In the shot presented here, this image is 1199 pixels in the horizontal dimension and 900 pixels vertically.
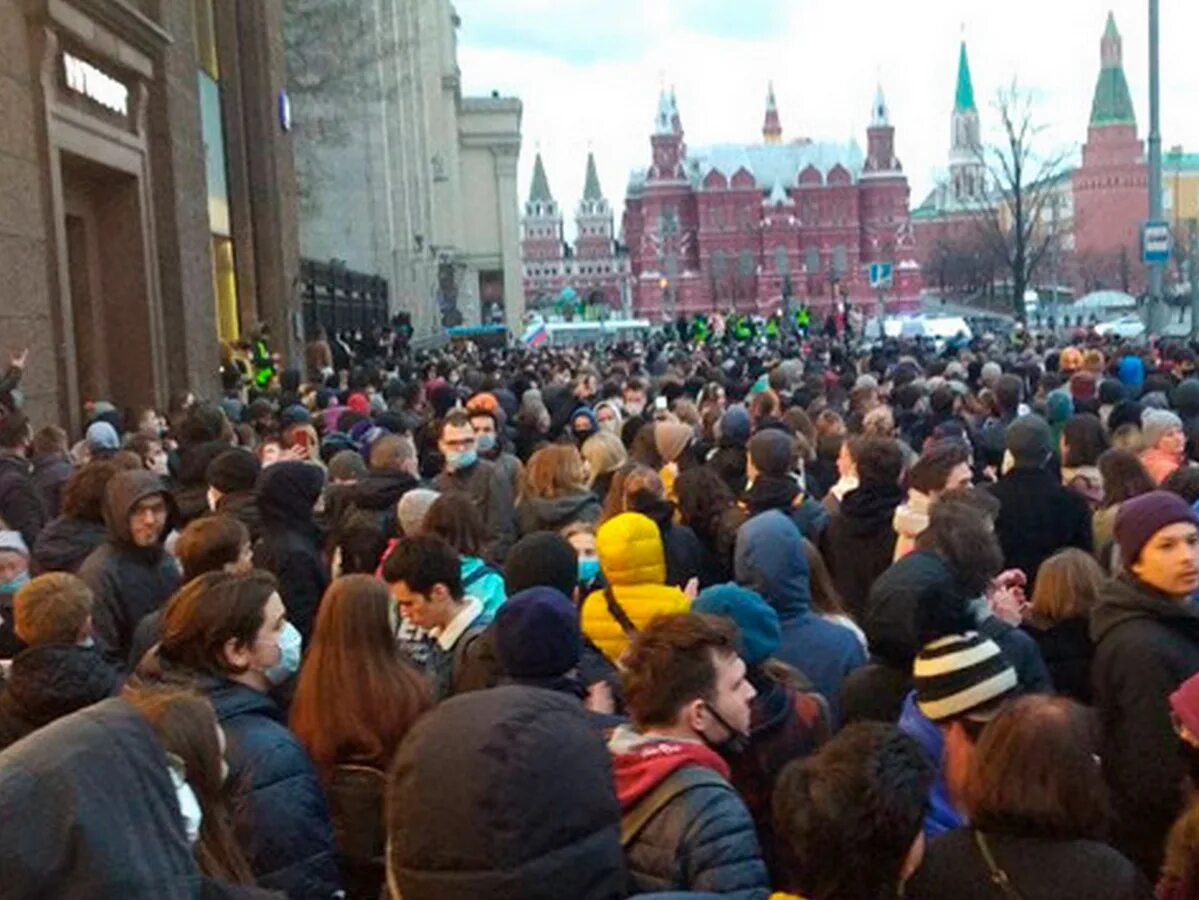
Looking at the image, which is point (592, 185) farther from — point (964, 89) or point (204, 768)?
point (204, 768)

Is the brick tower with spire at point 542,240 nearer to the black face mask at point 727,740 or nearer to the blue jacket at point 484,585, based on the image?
the blue jacket at point 484,585

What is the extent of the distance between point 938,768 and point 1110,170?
567 feet

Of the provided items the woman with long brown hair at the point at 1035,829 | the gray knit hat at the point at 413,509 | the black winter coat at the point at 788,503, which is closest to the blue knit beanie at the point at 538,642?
the woman with long brown hair at the point at 1035,829

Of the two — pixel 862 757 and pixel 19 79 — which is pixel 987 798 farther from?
pixel 19 79

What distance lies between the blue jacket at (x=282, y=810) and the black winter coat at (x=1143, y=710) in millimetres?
2381

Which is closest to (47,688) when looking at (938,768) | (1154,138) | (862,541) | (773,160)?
(938,768)

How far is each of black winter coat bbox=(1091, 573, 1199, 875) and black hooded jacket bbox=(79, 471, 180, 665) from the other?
12.4 ft

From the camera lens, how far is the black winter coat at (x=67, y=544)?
7051 mm

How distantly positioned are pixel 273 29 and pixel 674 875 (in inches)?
1097

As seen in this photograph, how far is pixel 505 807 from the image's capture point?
2.68 metres

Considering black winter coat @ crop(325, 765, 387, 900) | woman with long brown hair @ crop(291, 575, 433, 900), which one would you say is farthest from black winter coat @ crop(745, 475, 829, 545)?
black winter coat @ crop(325, 765, 387, 900)

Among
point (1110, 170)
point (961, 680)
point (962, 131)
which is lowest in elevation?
point (961, 680)

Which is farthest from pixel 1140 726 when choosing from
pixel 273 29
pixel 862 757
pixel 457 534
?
pixel 273 29

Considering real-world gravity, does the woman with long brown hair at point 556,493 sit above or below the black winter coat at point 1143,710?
above
